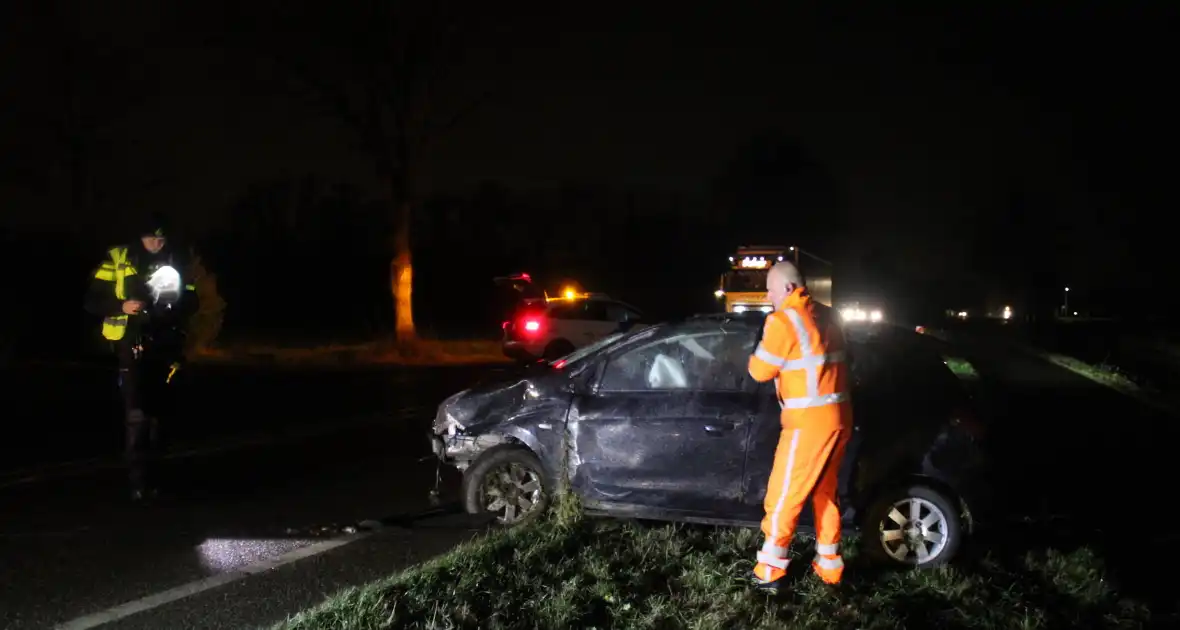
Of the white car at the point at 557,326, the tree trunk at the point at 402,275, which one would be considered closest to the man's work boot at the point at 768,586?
the white car at the point at 557,326

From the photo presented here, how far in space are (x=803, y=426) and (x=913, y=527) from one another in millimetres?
1239

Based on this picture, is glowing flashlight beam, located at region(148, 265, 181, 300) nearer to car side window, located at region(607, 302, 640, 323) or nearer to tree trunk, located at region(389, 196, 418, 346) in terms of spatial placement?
car side window, located at region(607, 302, 640, 323)

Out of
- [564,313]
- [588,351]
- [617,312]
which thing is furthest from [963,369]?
[588,351]

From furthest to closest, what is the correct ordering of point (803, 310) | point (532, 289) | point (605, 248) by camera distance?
1. point (605, 248)
2. point (532, 289)
3. point (803, 310)

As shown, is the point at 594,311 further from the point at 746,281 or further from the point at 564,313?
the point at 746,281

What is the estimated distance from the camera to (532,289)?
2638cm

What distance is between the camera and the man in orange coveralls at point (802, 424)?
5.04 metres

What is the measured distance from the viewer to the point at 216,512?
286 inches

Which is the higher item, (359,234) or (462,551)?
(359,234)

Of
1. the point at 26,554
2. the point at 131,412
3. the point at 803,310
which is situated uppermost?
the point at 803,310

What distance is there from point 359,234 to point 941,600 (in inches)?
2052

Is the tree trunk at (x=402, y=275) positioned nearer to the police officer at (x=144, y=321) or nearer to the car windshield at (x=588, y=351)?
the police officer at (x=144, y=321)

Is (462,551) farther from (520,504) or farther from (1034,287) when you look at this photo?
(1034,287)

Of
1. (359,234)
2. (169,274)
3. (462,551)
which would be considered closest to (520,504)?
(462,551)
